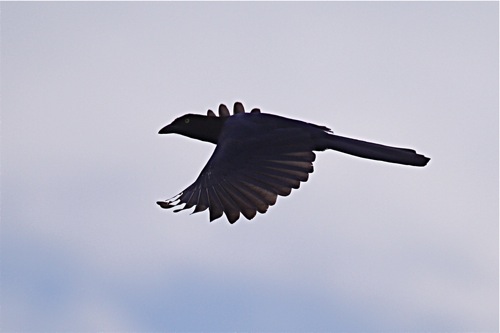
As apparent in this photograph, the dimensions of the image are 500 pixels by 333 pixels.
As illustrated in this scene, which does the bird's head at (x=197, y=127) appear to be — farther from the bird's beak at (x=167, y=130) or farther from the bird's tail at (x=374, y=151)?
the bird's tail at (x=374, y=151)

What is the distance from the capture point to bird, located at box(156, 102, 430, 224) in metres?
11.6

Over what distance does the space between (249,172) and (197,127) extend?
265 centimetres

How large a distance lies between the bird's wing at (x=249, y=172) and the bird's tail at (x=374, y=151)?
0.38 metres

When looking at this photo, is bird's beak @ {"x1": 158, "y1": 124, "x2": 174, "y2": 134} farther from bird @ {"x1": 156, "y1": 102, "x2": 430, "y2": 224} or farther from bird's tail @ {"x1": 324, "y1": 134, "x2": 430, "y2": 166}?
bird's tail @ {"x1": 324, "y1": 134, "x2": 430, "y2": 166}

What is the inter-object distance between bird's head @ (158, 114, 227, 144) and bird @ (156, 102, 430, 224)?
0.59 feet

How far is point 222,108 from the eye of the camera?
16031 mm

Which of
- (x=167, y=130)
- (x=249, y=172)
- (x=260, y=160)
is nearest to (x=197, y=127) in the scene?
(x=167, y=130)

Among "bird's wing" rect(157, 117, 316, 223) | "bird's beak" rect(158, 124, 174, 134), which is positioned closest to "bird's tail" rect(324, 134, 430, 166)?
"bird's wing" rect(157, 117, 316, 223)

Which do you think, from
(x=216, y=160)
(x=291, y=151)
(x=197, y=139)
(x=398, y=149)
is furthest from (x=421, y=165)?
(x=197, y=139)

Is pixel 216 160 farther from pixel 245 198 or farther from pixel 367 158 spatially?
pixel 367 158

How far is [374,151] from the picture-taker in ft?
43.0

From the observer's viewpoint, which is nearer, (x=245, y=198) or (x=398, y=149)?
(x=245, y=198)

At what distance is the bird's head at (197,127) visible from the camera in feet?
47.8

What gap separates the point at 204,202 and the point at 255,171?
97 centimetres
